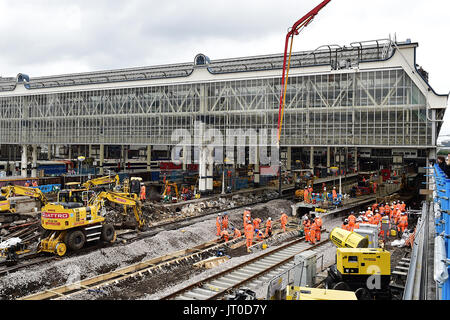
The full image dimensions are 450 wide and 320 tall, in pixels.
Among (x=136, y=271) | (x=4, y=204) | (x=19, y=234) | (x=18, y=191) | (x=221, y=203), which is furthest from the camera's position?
(x=221, y=203)

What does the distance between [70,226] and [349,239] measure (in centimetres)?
1237

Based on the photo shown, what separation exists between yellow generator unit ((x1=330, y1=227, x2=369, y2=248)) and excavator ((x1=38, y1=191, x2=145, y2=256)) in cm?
1175

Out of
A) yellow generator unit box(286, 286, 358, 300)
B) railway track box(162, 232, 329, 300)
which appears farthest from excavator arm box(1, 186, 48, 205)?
yellow generator unit box(286, 286, 358, 300)

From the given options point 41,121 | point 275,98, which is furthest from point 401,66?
point 41,121

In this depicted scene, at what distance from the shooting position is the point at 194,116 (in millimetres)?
39781

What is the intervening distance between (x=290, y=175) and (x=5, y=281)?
4476 cm

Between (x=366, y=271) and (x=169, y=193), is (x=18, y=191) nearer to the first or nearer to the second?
(x=169, y=193)

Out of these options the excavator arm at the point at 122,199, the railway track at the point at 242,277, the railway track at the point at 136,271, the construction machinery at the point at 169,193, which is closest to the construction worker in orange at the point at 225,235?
the railway track at the point at 136,271

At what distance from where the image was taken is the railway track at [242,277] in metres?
12.4

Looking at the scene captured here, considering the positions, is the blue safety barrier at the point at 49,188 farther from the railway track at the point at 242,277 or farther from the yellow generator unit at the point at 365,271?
the yellow generator unit at the point at 365,271

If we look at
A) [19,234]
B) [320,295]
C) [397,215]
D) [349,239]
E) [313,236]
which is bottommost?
[19,234]

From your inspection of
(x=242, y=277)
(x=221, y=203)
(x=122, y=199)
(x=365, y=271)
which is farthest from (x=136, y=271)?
(x=221, y=203)

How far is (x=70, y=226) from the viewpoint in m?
16.8
